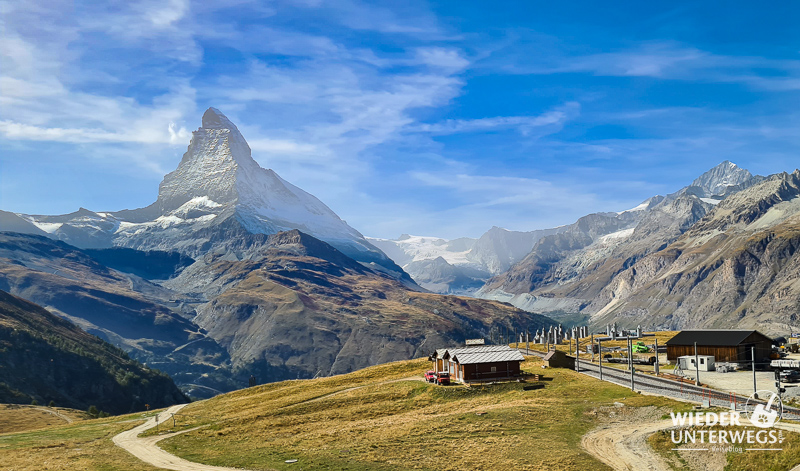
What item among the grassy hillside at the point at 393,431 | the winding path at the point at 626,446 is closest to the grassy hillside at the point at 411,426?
the grassy hillside at the point at 393,431

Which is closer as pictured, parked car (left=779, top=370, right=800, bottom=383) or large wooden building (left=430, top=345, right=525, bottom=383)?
parked car (left=779, top=370, right=800, bottom=383)

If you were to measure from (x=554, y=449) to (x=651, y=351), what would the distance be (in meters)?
93.7

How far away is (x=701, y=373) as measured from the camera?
328ft

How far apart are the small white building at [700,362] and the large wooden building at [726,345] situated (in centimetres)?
275

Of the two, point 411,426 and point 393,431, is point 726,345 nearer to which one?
point 411,426

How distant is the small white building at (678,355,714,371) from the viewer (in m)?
103

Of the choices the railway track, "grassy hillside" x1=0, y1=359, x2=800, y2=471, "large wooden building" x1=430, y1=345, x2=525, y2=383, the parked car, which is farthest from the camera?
"large wooden building" x1=430, y1=345, x2=525, y2=383

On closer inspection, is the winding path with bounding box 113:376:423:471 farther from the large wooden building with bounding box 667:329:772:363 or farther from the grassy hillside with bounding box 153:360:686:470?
the large wooden building with bounding box 667:329:772:363

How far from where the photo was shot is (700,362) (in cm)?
10488

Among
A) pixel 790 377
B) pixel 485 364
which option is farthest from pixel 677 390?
pixel 485 364

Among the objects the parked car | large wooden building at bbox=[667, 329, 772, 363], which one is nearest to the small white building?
large wooden building at bbox=[667, 329, 772, 363]

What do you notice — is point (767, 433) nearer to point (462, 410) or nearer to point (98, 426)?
point (462, 410)

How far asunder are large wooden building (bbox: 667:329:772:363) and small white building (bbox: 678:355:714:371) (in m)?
2.75

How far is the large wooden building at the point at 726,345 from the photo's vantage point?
4114 inches
